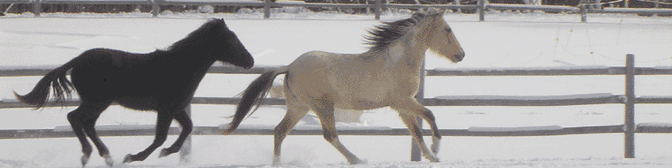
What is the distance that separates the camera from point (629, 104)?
14.9 feet

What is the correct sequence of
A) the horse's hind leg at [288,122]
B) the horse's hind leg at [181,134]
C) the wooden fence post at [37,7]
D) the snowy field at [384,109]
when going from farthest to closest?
the wooden fence post at [37,7], the snowy field at [384,109], the horse's hind leg at [288,122], the horse's hind leg at [181,134]

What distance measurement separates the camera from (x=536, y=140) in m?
5.52

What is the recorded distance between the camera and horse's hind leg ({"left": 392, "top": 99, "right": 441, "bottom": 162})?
3.74 metres

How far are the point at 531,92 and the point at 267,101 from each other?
398cm

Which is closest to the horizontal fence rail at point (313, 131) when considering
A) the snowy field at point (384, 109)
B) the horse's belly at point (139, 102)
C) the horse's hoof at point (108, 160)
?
the snowy field at point (384, 109)

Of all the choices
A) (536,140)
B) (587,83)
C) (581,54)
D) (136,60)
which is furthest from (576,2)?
(136,60)

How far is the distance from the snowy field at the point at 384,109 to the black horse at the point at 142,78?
0.75 metres

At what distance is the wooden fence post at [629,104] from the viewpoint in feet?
14.8

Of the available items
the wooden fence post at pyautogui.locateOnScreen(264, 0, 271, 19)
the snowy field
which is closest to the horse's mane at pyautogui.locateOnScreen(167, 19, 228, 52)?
the snowy field

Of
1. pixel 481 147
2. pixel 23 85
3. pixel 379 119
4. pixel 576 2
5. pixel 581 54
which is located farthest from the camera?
pixel 576 2

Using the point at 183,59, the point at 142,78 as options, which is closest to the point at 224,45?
the point at 183,59

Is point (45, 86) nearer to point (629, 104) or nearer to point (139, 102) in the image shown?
point (139, 102)

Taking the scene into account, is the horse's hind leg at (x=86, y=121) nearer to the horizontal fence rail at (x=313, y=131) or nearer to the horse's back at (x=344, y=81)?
the horizontal fence rail at (x=313, y=131)

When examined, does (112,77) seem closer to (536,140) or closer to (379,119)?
(379,119)
